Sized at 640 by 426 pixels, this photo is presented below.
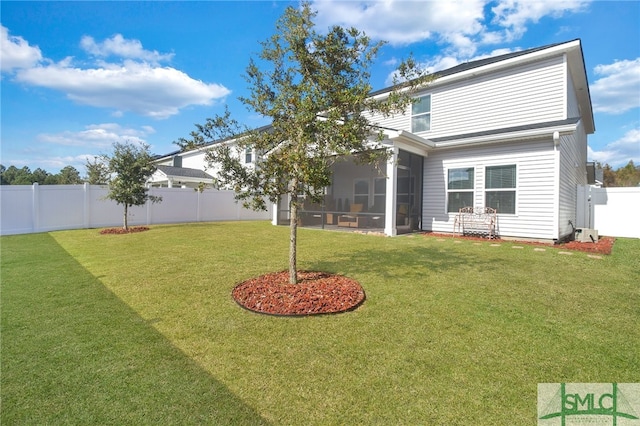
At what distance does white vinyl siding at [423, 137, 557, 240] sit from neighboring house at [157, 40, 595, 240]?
1.1 inches

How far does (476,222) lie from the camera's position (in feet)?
35.3

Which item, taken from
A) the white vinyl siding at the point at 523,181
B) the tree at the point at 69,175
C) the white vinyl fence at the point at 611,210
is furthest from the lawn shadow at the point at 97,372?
the tree at the point at 69,175

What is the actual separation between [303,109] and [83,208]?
13932 millimetres

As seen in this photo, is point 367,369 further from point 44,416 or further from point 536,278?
point 536,278

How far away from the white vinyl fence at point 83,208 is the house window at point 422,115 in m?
12.0

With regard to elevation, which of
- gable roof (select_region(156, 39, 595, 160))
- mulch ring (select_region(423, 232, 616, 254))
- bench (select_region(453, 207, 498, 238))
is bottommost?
mulch ring (select_region(423, 232, 616, 254))

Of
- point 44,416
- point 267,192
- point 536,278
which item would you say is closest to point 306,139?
point 267,192

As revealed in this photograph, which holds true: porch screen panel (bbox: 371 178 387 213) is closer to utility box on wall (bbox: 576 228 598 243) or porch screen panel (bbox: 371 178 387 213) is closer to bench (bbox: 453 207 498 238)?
bench (bbox: 453 207 498 238)

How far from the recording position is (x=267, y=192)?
4574 millimetres

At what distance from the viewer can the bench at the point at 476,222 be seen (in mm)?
10367

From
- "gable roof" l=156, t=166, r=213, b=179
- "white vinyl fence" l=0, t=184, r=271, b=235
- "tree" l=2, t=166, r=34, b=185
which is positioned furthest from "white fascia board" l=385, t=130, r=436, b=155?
"tree" l=2, t=166, r=34, b=185

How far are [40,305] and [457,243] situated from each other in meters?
9.55

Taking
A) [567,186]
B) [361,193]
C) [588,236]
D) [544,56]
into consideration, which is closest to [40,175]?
[361,193]

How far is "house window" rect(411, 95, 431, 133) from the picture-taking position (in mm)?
12703
